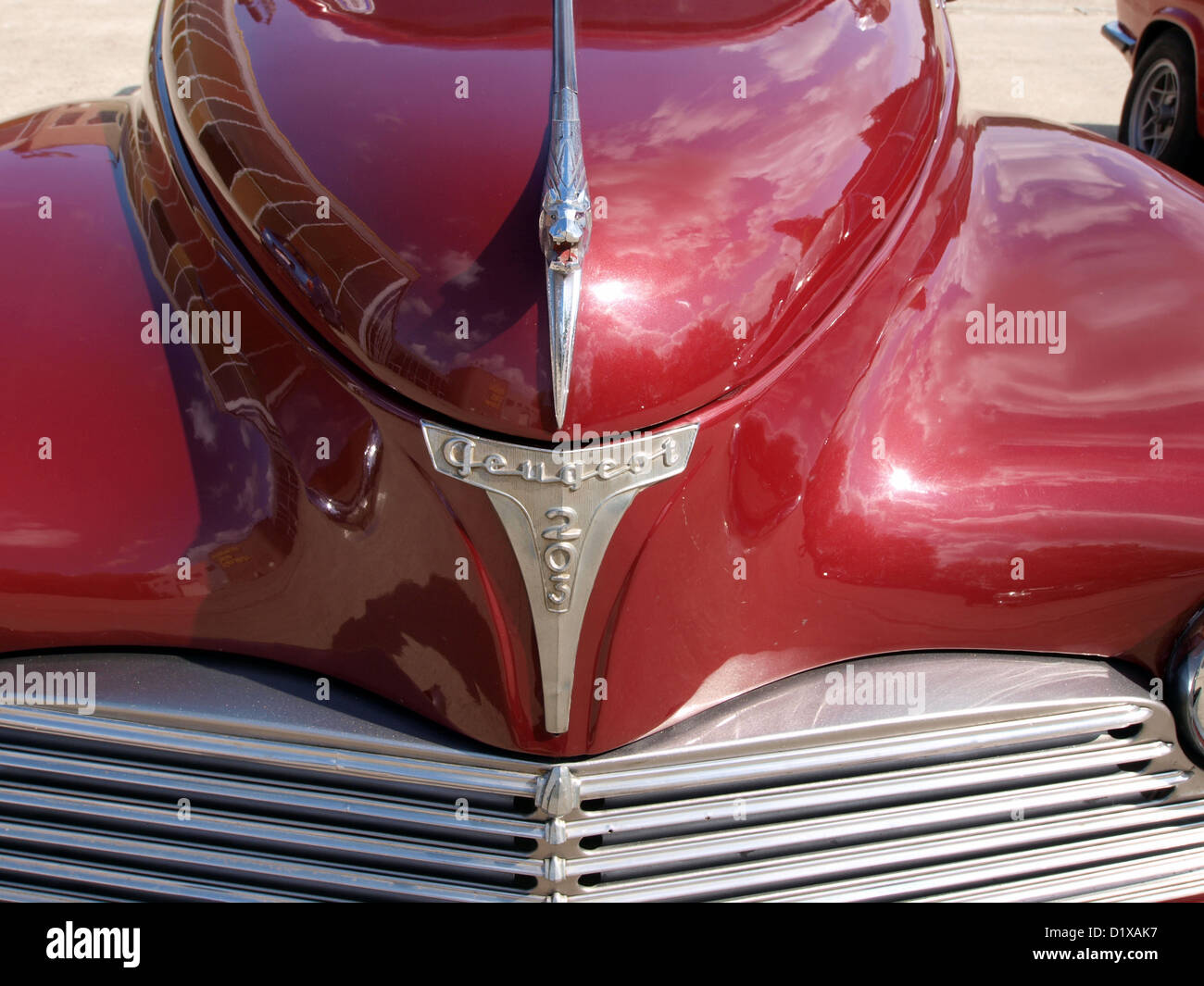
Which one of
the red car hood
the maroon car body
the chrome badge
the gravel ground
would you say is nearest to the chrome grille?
the maroon car body

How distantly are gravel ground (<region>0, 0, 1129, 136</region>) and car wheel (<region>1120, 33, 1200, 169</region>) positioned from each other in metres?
0.73

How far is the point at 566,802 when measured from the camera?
148cm

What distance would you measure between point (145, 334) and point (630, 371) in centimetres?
81

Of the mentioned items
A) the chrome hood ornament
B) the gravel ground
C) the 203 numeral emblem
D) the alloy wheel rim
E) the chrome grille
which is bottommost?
the chrome grille

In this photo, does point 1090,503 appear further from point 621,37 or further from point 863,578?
point 621,37

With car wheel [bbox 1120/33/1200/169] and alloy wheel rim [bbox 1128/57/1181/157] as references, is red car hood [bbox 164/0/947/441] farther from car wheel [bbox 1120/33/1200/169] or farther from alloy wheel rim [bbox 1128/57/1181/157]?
alloy wheel rim [bbox 1128/57/1181/157]

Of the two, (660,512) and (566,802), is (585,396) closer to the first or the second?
(660,512)

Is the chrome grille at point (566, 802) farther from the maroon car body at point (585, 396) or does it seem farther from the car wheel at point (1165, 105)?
the car wheel at point (1165, 105)

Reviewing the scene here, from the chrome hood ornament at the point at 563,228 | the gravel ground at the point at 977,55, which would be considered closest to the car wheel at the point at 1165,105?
the gravel ground at the point at 977,55

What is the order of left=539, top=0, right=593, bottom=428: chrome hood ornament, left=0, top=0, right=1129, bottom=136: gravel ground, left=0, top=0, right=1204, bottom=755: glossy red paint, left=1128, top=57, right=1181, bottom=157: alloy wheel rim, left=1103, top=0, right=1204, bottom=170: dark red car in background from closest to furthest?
left=539, top=0, right=593, bottom=428: chrome hood ornament, left=0, top=0, right=1204, bottom=755: glossy red paint, left=1103, top=0, right=1204, bottom=170: dark red car in background, left=1128, top=57, right=1181, bottom=157: alloy wheel rim, left=0, top=0, right=1129, bottom=136: gravel ground

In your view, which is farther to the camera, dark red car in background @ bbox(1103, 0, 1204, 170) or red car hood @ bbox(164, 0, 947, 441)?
dark red car in background @ bbox(1103, 0, 1204, 170)

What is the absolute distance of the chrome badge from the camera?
4.64 ft

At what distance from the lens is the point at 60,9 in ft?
23.8

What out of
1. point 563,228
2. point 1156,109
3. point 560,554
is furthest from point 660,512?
point 1156,109
